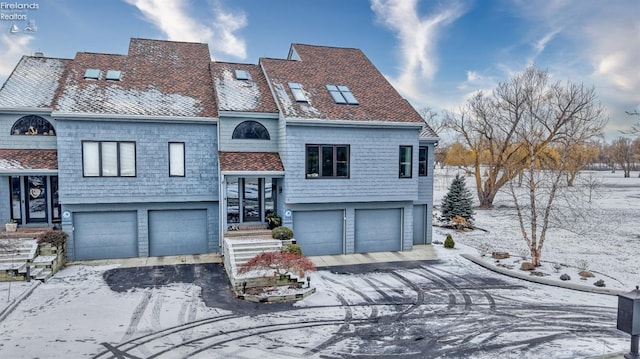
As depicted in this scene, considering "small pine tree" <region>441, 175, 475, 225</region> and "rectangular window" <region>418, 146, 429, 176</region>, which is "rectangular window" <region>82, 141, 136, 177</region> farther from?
"small pine tree" <region>441, 175, 475, 225</region>

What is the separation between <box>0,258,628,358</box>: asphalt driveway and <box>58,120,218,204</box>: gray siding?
10.3ft

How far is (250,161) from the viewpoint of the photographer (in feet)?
52.2

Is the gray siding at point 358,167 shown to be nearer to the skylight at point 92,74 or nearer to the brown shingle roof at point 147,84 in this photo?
the brown shingle roof at point 147,84

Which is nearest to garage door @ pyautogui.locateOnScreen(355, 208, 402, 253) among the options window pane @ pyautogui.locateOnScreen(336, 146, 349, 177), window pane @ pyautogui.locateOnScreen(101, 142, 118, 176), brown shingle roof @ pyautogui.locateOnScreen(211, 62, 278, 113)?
window pane @ pyautogui.locateOnScreen(336, 146, 349, 177)

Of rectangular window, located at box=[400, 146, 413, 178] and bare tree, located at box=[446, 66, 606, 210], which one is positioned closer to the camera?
rectangular window, located at box=[400, 146, 413, 178]

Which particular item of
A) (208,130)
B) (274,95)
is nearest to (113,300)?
(208,130)

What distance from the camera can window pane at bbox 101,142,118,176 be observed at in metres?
15.0

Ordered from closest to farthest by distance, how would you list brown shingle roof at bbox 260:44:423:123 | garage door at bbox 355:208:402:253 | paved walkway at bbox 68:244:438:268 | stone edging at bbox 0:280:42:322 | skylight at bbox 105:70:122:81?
stone edging at bbox 0:280:42:322 < paved walkway at bbox 68:244:438:268 < brown shingle roof at bbox 260:44:423:123 < skylight at bbox 105:70:122:81 < garage door at bbox 355:208:402:253

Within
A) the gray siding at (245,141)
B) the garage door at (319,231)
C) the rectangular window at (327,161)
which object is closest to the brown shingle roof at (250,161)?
the gray siding at (245,141)

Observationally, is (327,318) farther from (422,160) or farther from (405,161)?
(422,160)

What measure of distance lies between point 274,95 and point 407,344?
11.5m

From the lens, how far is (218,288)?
40.1 ft

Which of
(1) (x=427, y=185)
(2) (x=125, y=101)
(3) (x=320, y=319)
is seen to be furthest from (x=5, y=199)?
(1) (x=427, y=185)

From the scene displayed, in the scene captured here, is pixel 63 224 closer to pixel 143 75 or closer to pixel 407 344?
pixel 143 75
